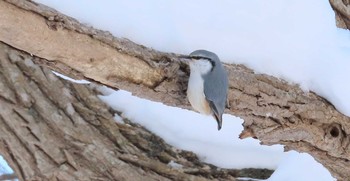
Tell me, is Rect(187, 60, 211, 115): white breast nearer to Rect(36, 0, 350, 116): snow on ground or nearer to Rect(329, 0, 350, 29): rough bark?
Rect(36, 0, 350, 116): snow on ground

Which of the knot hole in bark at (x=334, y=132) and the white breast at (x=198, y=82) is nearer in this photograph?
the white breast at (x=198, y=82)

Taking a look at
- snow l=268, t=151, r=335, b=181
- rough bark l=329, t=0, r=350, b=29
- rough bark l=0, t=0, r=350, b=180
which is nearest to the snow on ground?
rough bark l=0, t=0, r=350, b=180

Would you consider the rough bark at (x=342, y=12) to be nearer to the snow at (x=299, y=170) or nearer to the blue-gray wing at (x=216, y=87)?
the snow at (x=299, y=170)

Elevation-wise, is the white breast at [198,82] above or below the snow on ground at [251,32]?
below

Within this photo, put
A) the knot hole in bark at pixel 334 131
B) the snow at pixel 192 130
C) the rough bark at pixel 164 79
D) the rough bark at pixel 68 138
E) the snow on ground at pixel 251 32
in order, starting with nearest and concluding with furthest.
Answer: the rough bark at pixel 164 79, the snow on ground at pixel 251 32, the knot hole in bark at pixel 334 131, the rough bark at pixel 68 138, the snow at pixel 192 130

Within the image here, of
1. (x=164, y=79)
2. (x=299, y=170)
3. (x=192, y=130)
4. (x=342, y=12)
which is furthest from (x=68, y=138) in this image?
(x=342, y=12)

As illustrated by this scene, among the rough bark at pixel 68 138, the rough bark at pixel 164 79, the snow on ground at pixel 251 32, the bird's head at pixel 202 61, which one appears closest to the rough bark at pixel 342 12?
the snow on ground at pixel 251 32

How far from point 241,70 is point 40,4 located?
0.43 m

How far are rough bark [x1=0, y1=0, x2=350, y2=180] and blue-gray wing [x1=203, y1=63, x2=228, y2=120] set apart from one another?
0.08 metres

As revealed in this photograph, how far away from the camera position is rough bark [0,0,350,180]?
1047mm

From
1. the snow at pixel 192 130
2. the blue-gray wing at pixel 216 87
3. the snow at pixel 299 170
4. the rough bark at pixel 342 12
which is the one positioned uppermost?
the rough bark at pixel 342 12

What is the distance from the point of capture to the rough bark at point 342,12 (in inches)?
63.1

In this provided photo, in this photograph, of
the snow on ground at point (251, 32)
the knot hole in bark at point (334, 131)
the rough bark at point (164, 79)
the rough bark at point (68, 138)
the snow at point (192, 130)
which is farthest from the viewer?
the snow at point (192, 130)

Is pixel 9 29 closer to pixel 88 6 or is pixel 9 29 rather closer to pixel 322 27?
pixel 88 6
